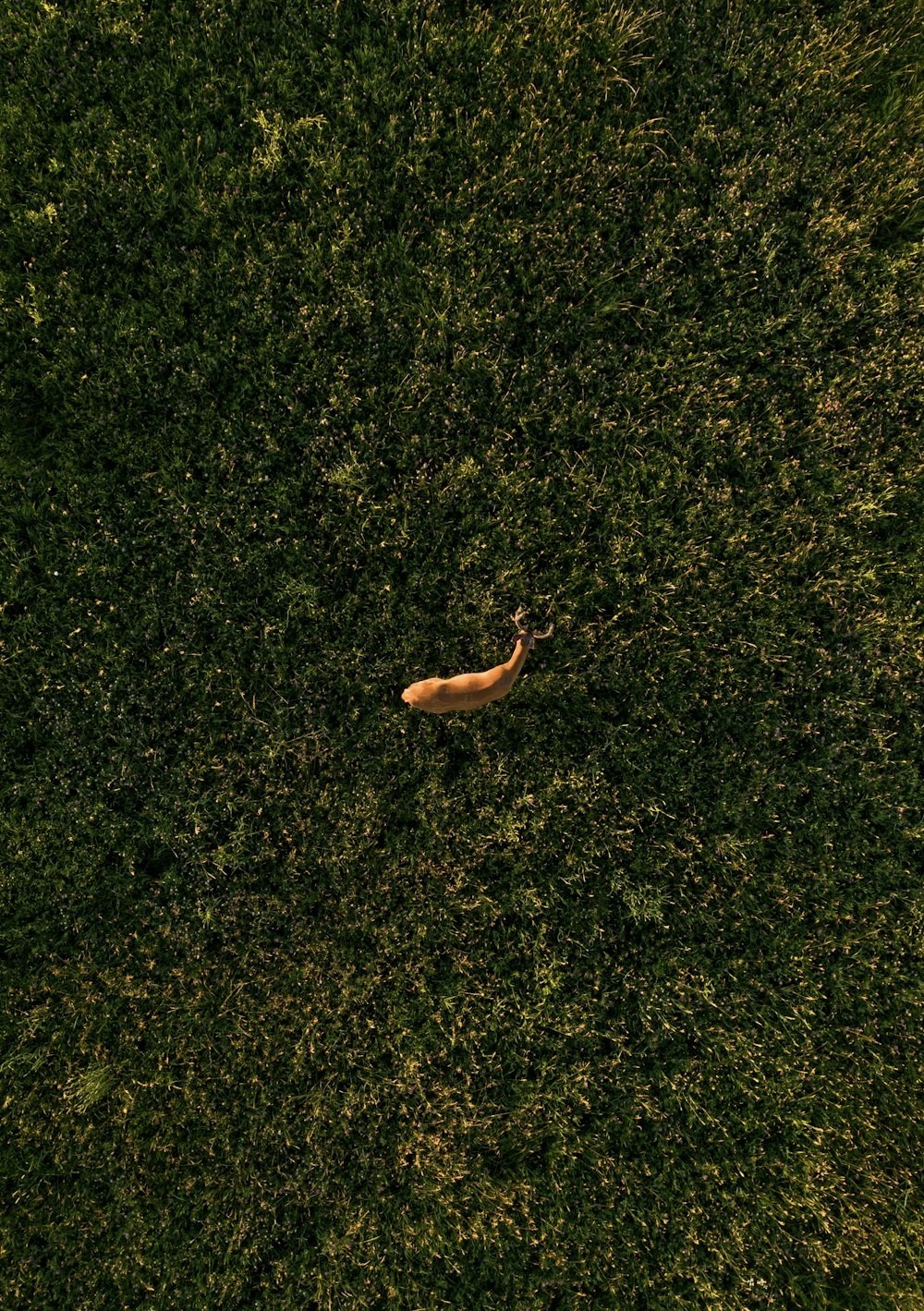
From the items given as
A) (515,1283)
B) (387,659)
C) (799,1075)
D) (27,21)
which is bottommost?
(515,1283)

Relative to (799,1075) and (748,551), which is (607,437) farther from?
(799,1075)

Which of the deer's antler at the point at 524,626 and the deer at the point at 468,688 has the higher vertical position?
the deer's antler at the point at 524,626

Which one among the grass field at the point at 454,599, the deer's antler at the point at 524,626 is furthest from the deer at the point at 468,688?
the grass field at the point at 454,599

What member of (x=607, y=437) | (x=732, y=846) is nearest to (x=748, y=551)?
(x=607, y=437)

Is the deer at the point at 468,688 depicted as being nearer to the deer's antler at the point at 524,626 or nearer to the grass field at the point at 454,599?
the deer's antler at the point at 524,626

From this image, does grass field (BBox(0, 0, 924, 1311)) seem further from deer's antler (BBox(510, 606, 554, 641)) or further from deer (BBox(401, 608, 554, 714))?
deer (BBox(401, 608, 554, 714))

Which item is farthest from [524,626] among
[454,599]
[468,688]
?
[468,688]
